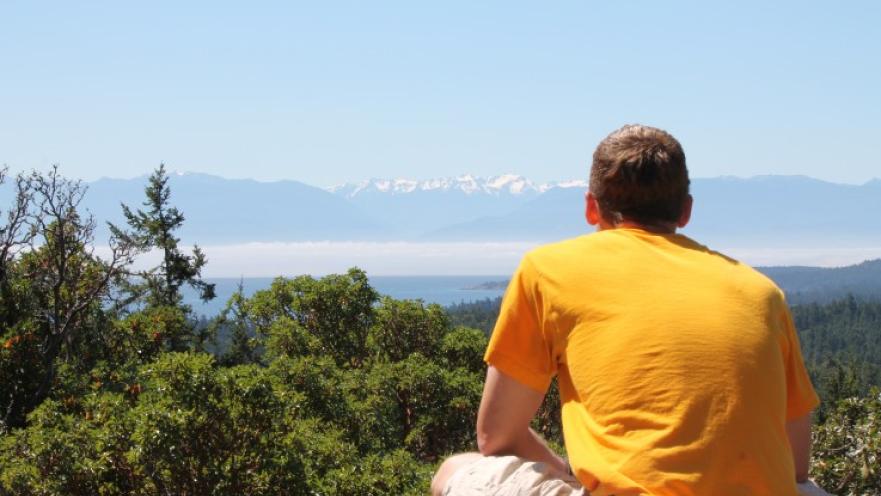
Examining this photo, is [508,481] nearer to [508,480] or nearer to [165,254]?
[508,480]

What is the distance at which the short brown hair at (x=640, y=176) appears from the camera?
290 centimetres

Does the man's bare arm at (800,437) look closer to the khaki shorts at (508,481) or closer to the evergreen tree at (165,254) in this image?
the khaki shorts at (508,481)

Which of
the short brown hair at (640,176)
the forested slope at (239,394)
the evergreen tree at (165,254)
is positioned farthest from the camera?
the evergreen tree at (165,254)

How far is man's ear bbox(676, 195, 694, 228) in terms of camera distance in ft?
10.2

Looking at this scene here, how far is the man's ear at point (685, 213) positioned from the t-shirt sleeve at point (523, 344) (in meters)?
0.57

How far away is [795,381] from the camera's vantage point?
→ 3043 mm

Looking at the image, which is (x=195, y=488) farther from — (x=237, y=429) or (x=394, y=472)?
(x=394, y=472)

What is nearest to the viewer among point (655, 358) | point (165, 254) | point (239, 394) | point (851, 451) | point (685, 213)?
point (655, 358)

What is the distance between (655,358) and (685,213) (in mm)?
667

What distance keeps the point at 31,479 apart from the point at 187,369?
1.95m

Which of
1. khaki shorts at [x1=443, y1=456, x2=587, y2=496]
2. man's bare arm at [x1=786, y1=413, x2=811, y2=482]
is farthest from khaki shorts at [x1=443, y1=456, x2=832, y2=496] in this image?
man's bare arm at [x1=786, y1=413, x2=811, y2=482]

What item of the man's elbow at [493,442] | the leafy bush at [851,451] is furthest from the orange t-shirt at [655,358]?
the leafy bush at [851,451]

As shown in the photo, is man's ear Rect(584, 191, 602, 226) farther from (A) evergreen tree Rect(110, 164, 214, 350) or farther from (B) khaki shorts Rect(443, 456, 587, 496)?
(A) evergreen tree Rect(110, 164, 214, 350)

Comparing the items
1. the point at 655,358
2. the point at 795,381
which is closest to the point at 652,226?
the point at 655,358
